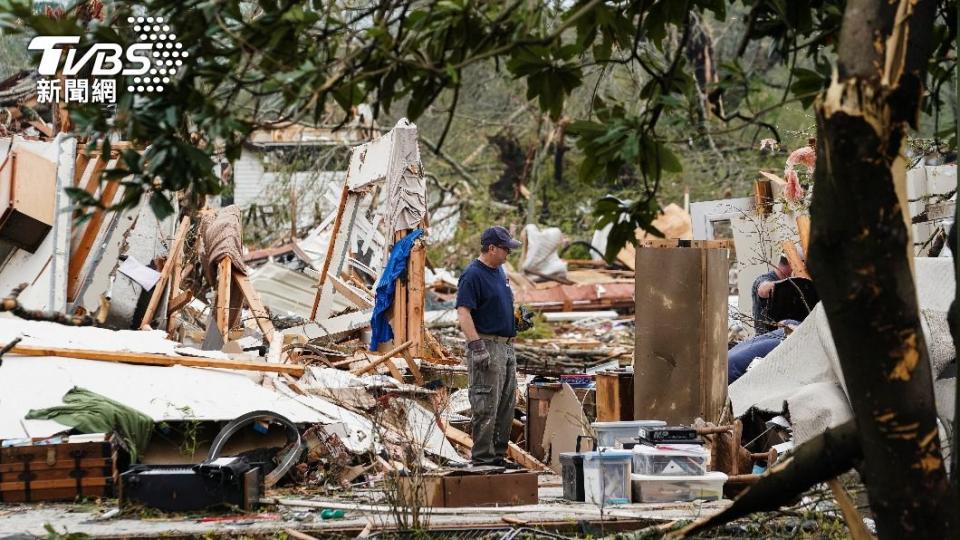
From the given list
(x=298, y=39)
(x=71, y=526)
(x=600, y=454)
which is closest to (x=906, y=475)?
(x=298, y=39)

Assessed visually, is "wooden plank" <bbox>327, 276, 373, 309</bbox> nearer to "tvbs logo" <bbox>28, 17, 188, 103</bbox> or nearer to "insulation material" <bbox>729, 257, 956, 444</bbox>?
"insulation material" <bbox>729, 257, 956, 444</bbox>

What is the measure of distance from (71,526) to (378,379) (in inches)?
179

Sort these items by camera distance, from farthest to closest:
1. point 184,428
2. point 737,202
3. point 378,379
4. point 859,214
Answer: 1. point 737,202
2. point 378,379
3. point 184,428
4. point 859,214

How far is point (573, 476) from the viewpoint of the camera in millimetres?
8719

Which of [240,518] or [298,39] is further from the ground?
[298,39]

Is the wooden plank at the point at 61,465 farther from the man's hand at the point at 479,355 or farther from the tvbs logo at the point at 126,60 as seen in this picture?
the tvbs logo at the point at 126,60

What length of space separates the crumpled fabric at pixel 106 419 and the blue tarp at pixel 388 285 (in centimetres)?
385

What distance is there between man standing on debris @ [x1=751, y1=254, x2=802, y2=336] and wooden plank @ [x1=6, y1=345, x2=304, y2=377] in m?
4.33

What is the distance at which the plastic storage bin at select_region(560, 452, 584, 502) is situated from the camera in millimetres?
8617

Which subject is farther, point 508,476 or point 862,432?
point 508,476

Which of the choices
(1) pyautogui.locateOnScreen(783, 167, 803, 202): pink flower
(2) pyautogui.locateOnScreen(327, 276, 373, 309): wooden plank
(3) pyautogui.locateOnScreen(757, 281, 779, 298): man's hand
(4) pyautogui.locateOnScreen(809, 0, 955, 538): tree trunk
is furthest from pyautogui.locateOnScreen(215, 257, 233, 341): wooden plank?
(4) pyautogui.locateOnScreen(809, 0, 955, 538): tree trunk

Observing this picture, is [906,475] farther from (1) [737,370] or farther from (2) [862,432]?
(1) [737,370]

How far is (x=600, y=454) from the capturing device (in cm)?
843

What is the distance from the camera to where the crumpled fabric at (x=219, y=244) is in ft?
48.9
